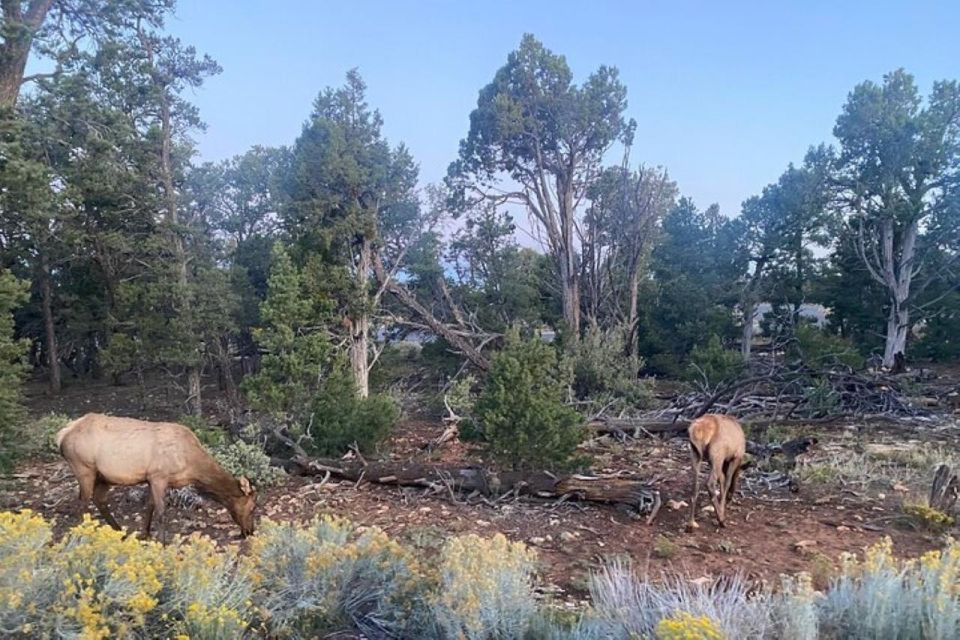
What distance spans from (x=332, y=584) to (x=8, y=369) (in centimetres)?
728

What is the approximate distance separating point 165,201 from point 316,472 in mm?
7500

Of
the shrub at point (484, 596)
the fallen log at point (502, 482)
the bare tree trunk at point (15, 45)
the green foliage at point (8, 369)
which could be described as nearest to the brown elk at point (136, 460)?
the fallen log at point (502, 482)

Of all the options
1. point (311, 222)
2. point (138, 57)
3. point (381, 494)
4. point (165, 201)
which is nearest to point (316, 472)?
point (381, 494)

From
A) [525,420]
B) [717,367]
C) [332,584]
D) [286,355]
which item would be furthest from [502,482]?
[717,367]

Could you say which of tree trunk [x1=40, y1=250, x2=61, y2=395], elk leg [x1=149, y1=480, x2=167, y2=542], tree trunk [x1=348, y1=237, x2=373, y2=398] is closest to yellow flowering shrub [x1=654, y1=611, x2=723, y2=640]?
elk leg [x1=149, y1=480, x2=167, y2=542]

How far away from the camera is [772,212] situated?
19062 millimetres

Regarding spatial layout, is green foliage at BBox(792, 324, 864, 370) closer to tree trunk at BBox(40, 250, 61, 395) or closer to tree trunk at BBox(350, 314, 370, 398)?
tree trunk at BBox(350, 314, 370, 398)

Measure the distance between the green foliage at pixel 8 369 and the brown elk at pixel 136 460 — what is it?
3533 mm

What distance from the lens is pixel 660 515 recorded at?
5.82m

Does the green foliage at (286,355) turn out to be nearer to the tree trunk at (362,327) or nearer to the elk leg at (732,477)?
the tree trunk at (362,327)

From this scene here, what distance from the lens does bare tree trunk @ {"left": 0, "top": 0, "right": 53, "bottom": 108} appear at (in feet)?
25.6

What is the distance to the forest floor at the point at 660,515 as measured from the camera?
4836 millimetres

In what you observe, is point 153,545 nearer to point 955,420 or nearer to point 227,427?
point 227,427

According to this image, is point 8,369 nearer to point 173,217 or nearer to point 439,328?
point 173,217
